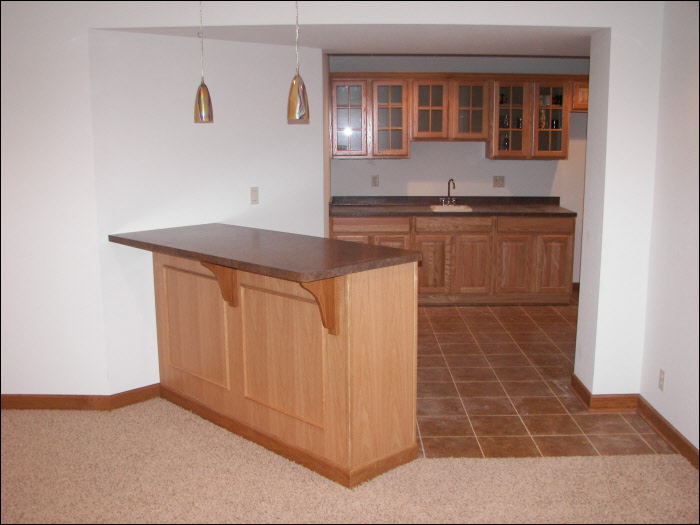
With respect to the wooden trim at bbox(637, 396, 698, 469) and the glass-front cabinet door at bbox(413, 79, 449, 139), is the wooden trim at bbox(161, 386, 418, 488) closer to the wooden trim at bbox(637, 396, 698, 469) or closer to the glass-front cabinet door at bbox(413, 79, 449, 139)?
the wooden trim at bbox(637, 396, 698, 469)

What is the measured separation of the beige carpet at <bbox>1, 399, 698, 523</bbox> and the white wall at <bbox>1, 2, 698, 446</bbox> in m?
0.53

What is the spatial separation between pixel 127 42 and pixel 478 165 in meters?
3.83

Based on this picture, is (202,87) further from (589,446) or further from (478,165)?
(478,165)

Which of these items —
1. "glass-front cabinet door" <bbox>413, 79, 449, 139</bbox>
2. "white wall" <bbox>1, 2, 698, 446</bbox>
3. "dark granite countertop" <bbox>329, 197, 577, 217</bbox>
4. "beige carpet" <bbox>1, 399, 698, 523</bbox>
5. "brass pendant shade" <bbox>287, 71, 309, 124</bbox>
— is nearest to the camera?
"beige carpet" <bbox>1, 399, 698, 523</bbox>

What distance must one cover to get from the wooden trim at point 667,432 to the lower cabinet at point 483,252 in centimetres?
245

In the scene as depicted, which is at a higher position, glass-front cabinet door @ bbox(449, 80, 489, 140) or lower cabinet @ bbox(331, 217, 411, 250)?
glass-front cabinet door @ bbox(449, 80, 489, 140)

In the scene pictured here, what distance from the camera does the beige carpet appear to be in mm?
2658

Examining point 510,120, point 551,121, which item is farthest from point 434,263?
point 551,121

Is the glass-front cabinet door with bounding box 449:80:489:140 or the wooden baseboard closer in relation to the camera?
the wooden baseboard

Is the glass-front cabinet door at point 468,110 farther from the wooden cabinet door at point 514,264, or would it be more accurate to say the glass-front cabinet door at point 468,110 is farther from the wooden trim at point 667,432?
the wooden trim at point 667,432

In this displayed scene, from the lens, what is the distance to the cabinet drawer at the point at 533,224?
5902 millimetres

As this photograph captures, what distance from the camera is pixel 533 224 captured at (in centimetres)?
591

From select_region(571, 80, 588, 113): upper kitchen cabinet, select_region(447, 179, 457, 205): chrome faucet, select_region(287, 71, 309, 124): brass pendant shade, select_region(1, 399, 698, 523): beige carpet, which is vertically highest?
select_region(571, 80, 588, 113): upper kitchen cabinet

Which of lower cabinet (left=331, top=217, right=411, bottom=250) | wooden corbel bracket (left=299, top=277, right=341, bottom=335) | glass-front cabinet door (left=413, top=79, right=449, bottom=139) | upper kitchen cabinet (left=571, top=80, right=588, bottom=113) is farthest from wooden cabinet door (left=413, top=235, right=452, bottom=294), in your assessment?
wooden corbel bracket (left=299, top=277, right=341, bottom=335)
